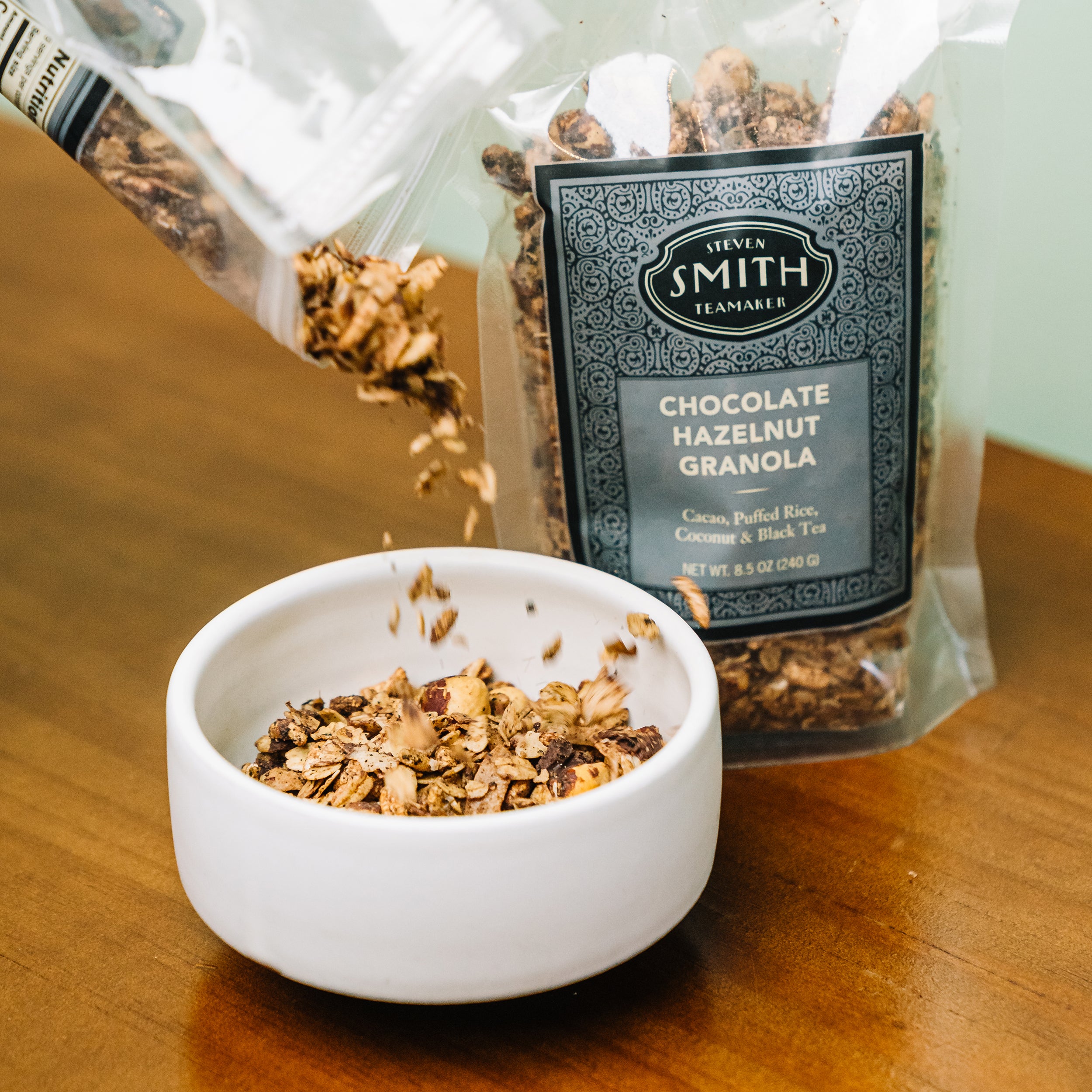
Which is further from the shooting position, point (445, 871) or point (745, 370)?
point (745, 370)

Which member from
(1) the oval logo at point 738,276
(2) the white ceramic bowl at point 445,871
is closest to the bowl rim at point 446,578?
(2) the white ceramic bowl at point 445,871

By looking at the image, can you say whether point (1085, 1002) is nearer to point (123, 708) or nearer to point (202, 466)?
point (123, 708)

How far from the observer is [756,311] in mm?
599

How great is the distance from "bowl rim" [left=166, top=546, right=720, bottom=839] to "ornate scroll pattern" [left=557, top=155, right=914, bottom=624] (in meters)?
0.08

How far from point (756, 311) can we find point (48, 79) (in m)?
0.32

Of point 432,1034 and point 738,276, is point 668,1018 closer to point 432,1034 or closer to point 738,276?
point 432,1034

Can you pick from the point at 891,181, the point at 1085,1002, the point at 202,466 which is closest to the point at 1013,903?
the point at 1085,1002

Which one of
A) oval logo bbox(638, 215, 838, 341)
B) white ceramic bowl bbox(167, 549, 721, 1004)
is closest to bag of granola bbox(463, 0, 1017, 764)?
oval logo bbox(638, 215, 838, 341)

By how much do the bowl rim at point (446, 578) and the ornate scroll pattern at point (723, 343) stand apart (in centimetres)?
8

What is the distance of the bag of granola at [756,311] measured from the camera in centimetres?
59

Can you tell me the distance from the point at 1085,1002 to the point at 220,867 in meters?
0.33

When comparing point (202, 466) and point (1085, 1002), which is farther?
point (202, 466)

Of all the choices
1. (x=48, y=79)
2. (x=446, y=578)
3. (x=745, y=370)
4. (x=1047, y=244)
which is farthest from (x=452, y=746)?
(x=1047, y=244)

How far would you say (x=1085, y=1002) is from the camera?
1.65ft
